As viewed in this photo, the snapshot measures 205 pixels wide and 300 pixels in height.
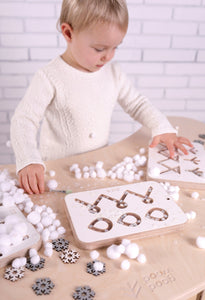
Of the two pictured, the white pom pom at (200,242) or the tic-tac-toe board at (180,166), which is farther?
the tic-tac-toe board at (180,166)

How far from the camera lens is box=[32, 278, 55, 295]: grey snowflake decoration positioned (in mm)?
470

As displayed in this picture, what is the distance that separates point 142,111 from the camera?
1.08 m

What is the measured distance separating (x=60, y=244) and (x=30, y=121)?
0.44 meters

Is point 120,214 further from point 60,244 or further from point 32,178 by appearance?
point 32,178

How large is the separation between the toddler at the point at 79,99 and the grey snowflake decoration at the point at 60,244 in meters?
0.17

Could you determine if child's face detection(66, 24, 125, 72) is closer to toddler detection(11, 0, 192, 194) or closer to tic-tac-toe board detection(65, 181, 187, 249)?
toddler detection(11, 0, 192, 194)

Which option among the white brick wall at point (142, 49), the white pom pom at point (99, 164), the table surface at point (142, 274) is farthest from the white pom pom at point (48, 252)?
the white brick wall at point (142, 49)

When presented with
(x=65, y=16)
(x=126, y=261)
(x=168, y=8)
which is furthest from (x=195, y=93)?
(x=126, y=261)

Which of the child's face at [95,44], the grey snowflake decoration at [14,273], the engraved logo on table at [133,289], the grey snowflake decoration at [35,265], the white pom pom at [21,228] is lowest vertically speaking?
the engraved logo on table at [133,289]

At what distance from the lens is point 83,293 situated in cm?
47

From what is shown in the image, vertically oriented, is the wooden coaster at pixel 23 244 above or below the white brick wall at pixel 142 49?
below

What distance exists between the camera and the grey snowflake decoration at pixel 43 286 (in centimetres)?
47

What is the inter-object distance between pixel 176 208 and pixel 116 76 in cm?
60

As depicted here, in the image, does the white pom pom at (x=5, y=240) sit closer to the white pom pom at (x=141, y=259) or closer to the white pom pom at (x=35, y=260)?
the white pom pom at (x=35, y=260)
